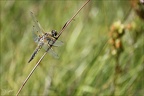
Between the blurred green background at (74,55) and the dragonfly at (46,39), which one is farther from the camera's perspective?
the blurred green background at (74,55)

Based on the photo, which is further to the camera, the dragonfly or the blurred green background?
the blurred green background

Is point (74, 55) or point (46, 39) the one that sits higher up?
point (74, 55)

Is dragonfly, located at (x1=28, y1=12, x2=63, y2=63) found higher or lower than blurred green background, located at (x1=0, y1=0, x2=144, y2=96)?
lower

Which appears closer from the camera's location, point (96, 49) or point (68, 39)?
point (96, 49)

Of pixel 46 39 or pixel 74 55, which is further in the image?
pixel 74 55

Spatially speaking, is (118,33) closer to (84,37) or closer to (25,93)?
(25,93)

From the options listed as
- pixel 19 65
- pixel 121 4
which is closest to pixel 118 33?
pixel 19 65

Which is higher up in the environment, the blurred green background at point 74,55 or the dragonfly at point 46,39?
the blurred green background at point 74,55

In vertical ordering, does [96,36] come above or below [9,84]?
above
